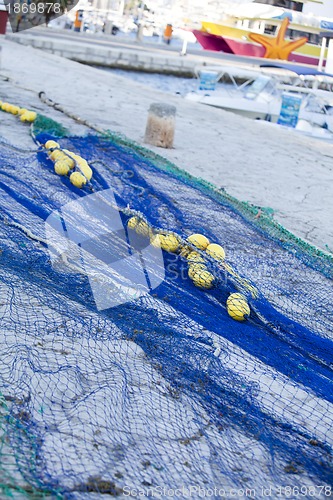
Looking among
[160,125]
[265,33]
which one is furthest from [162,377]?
[265,33]

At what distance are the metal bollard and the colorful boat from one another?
89.8 feet

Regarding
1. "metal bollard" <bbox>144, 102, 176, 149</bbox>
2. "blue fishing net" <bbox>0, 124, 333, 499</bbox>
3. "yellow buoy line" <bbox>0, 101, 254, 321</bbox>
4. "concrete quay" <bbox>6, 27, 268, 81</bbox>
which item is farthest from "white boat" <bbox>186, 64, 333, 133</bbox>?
"blue fishing net" <bbox>0, 124, 333, 499</bbox>

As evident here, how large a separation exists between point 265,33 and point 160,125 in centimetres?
2867

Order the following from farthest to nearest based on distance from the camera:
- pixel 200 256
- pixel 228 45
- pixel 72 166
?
pixel 228 45, pixel 72 166, pixel 200 256

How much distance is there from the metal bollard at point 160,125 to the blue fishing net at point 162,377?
3.22 m

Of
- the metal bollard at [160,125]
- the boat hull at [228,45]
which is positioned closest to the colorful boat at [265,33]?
the boat hull at [228,45]

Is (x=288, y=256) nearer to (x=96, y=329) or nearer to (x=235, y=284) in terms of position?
(x=235, y=284)

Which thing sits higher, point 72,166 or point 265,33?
point 265,33

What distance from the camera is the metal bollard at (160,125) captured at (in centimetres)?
791

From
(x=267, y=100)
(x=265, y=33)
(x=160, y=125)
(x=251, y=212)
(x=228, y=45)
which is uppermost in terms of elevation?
(x=265, y=33)

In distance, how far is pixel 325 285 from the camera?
4668 millimetres

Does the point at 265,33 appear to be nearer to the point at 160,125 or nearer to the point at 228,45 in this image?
the point at 228,45

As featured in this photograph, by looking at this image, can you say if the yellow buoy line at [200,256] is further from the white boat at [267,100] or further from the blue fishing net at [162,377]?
the white boat at [267,100]

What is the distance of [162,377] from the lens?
3.04 metres
